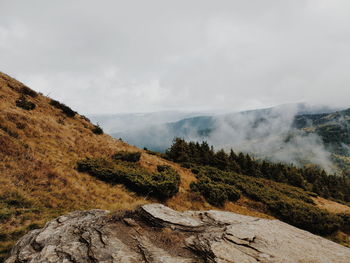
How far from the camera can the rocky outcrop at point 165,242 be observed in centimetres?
498

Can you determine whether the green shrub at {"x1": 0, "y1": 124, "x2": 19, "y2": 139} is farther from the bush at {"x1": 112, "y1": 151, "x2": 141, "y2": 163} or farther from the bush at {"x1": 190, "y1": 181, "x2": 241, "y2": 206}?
the bush at {"x1": 190, "y1": 181, "x2": 241, "y2": 206}

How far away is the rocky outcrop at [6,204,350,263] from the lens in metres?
4.98

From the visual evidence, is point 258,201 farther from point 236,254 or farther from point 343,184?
point 343,184

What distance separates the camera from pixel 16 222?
7.21m

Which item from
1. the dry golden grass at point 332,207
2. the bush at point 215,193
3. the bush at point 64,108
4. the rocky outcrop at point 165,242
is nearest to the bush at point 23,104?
the bush at point 64,108

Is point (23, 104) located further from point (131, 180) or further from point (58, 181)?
point (131, 180)

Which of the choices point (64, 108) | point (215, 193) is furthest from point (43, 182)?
point (64, 108)

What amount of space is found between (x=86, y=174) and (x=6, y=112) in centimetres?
1031

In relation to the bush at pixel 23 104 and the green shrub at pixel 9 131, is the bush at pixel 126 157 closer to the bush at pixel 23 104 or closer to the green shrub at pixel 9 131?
the green shrub at pixel 9 131

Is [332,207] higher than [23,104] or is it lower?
lower

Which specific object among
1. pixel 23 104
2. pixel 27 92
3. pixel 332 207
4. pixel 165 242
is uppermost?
pixel 27 92

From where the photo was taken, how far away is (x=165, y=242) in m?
5.77

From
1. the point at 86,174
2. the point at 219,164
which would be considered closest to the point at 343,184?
the point at 219,164

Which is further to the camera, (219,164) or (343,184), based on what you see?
(343,184)
